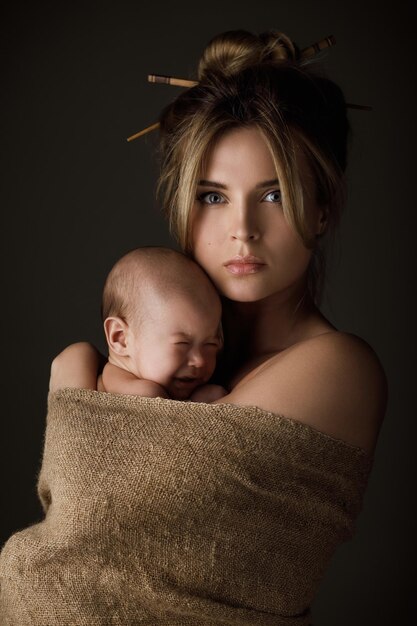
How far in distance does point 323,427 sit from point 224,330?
0.55m

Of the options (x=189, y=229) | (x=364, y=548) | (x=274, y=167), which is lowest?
(x=364, y=548)

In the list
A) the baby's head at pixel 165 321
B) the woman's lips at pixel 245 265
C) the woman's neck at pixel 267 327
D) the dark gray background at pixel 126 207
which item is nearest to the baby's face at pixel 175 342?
the baby's head at pixel 165 321

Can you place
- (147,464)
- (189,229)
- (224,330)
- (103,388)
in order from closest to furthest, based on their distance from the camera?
(147,464) → (103,388) → (189,229) → (224,330)

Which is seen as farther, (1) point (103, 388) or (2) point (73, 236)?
(2) point (73, 236)

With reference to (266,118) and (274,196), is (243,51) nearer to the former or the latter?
(266,118)

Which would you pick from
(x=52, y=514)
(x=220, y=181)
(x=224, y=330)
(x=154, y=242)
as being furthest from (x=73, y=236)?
(x=52, y=514)

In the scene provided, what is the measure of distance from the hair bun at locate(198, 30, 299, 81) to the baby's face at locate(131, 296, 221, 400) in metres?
0.56

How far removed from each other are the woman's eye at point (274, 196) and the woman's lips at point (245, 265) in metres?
0.13

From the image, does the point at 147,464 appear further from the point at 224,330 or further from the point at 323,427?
the point at 224,330

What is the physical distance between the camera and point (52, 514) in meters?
1.81

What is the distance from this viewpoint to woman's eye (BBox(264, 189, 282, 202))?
2012 millimetres

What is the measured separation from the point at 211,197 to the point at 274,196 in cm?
15

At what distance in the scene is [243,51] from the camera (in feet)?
7.06

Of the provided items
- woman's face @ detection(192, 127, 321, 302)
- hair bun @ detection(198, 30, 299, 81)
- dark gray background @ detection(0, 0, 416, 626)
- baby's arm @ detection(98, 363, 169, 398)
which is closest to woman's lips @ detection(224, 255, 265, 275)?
woman's face @ detection(192, 127, 321, 302)
